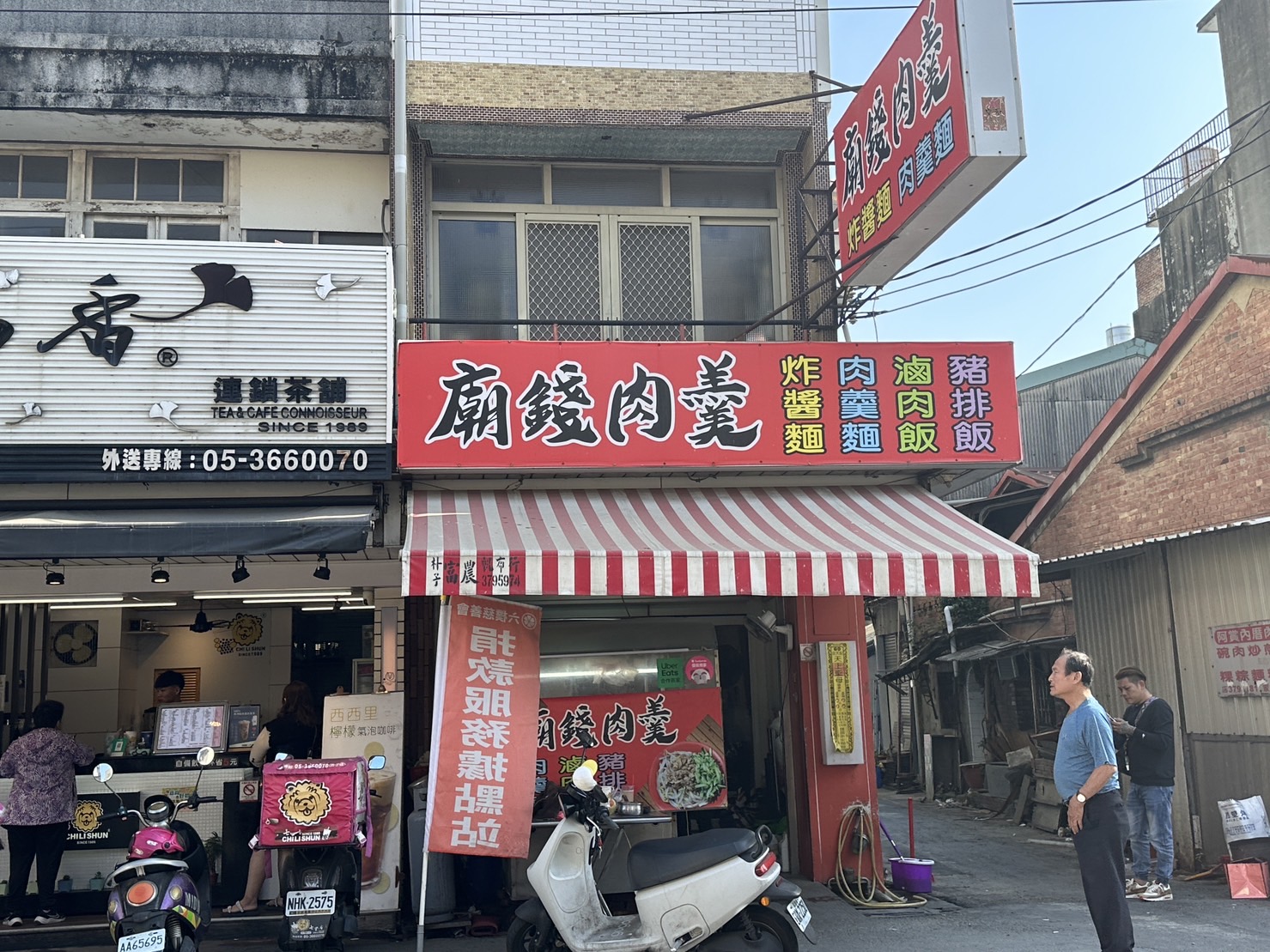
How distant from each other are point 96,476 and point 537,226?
4.97 m

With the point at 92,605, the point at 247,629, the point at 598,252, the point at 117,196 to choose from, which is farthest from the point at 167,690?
the point at 598,252

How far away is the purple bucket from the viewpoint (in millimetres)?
9938

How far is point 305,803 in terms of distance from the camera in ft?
26.0

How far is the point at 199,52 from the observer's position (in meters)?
11.0

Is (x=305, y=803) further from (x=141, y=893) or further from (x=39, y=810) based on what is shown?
(x=39, y=810)

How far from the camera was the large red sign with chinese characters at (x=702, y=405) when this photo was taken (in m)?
9.62

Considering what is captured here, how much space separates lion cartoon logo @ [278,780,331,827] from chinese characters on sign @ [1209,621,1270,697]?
8.14 metres

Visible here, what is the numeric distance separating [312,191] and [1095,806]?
358 inches

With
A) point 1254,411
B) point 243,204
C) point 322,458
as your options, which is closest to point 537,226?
point 243,204

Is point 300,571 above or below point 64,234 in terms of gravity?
below

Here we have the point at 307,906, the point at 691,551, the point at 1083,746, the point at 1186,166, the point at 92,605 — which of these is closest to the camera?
the point at 1083,746

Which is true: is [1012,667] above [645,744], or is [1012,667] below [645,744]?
above

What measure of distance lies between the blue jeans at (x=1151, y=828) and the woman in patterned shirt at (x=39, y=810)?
9077 millimetres

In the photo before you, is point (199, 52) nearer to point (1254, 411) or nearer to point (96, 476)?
point (96, 476)
